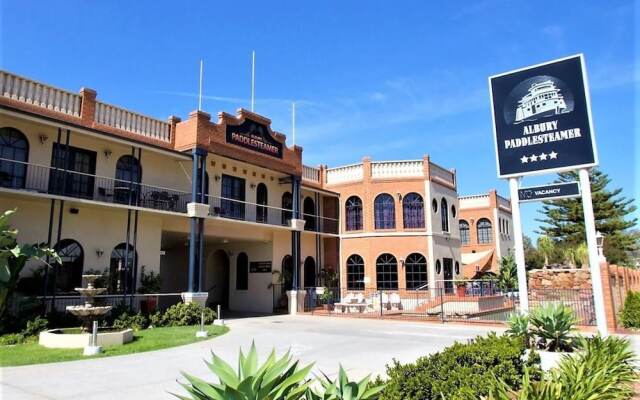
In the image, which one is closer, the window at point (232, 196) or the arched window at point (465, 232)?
the window at point (232, 196)

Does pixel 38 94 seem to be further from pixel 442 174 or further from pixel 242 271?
pixel 442 174

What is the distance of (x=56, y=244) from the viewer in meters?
15.9

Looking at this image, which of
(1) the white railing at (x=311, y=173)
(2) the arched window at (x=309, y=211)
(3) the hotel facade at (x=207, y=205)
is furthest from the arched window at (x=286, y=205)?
(1) the white railing at (x=311, y=173)

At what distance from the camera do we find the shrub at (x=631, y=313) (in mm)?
15398

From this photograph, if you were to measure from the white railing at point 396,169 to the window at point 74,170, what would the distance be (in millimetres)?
16655

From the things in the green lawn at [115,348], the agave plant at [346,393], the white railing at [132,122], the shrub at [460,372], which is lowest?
the green lawn at [115,348]

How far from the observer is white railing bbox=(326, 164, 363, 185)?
96.8ft

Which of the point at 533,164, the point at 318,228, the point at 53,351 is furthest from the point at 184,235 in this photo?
the point at 533,164

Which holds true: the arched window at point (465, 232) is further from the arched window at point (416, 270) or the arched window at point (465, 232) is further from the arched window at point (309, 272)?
the arched window at point (309, 272)

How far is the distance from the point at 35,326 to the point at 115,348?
3517mm

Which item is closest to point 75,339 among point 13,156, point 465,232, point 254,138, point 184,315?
point 184,315

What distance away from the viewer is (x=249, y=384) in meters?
3.31

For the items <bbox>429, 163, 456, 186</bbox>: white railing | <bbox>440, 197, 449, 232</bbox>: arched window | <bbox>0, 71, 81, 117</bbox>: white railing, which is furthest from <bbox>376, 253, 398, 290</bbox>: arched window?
<bbox>0, 71, 81, 117</bbox>: white railing

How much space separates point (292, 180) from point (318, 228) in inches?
191
